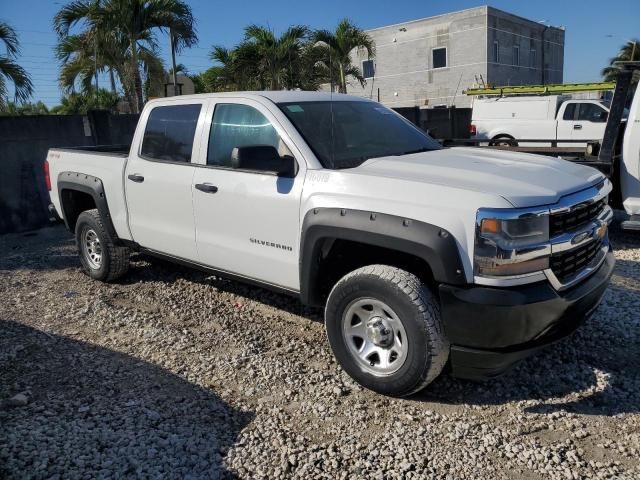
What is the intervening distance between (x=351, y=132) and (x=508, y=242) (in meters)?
1.67

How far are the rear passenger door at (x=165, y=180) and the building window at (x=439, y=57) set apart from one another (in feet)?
116

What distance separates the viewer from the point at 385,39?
39.9 meters

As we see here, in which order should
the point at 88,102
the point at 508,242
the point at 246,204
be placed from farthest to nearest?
the point at 88,102, the point at 246,204, the point at 508,242

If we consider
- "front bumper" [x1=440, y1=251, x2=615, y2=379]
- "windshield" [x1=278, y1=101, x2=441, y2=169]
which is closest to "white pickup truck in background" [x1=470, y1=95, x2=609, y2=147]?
"windshield" [x1=278, y1=101, x2=441, y2=169]

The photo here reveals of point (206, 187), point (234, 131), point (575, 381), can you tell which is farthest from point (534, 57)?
point (575, 381)

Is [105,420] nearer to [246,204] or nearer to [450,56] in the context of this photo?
[246,204]

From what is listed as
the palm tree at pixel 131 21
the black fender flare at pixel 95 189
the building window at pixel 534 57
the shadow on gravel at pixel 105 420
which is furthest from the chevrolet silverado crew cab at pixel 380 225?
the building window at pixel 534 57

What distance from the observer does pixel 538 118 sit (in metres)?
16.4

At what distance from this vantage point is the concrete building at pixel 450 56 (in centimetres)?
3594

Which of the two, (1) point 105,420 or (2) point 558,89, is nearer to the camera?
(1) point 105,420

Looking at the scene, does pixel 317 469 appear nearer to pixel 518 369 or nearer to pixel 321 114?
pixel 518 369

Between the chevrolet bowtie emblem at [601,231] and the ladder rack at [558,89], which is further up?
the ladder rack at [558,89]

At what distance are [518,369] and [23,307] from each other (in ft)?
14.5

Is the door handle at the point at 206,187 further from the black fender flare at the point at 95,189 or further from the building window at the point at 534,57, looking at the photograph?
the building window at the point at 534,57
